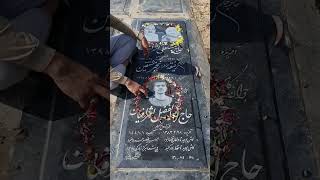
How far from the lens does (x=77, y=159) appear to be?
3.07 meters

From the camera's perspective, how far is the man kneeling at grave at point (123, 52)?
3.20m

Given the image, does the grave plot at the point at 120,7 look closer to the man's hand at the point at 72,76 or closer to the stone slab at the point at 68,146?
the stone slab at the point at 68,146

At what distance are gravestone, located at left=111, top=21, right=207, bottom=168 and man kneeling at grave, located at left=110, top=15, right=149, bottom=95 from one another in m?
0.04

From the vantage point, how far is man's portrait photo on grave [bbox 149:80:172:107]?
3.15 meters

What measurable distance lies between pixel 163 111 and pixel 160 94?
11cm

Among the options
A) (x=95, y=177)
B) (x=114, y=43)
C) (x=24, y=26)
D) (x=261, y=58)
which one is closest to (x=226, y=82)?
(x=261, y=58)

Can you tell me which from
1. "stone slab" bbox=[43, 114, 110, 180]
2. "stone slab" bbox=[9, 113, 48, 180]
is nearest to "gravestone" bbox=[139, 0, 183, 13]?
"stone slab" bbox=[43, 114, 110, 180]

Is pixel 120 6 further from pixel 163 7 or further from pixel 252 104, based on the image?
pixel 252 104

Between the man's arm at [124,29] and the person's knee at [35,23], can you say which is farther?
the man's arm at [124,29]

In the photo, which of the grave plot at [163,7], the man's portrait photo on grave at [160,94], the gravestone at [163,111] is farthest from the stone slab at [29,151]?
the grave plot at [163,7]

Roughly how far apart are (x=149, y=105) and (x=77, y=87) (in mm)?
565

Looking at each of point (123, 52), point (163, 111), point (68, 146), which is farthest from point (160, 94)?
point (68, 146)

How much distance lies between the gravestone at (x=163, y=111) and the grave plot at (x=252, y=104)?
0.46ft

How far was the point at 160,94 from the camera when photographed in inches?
125
